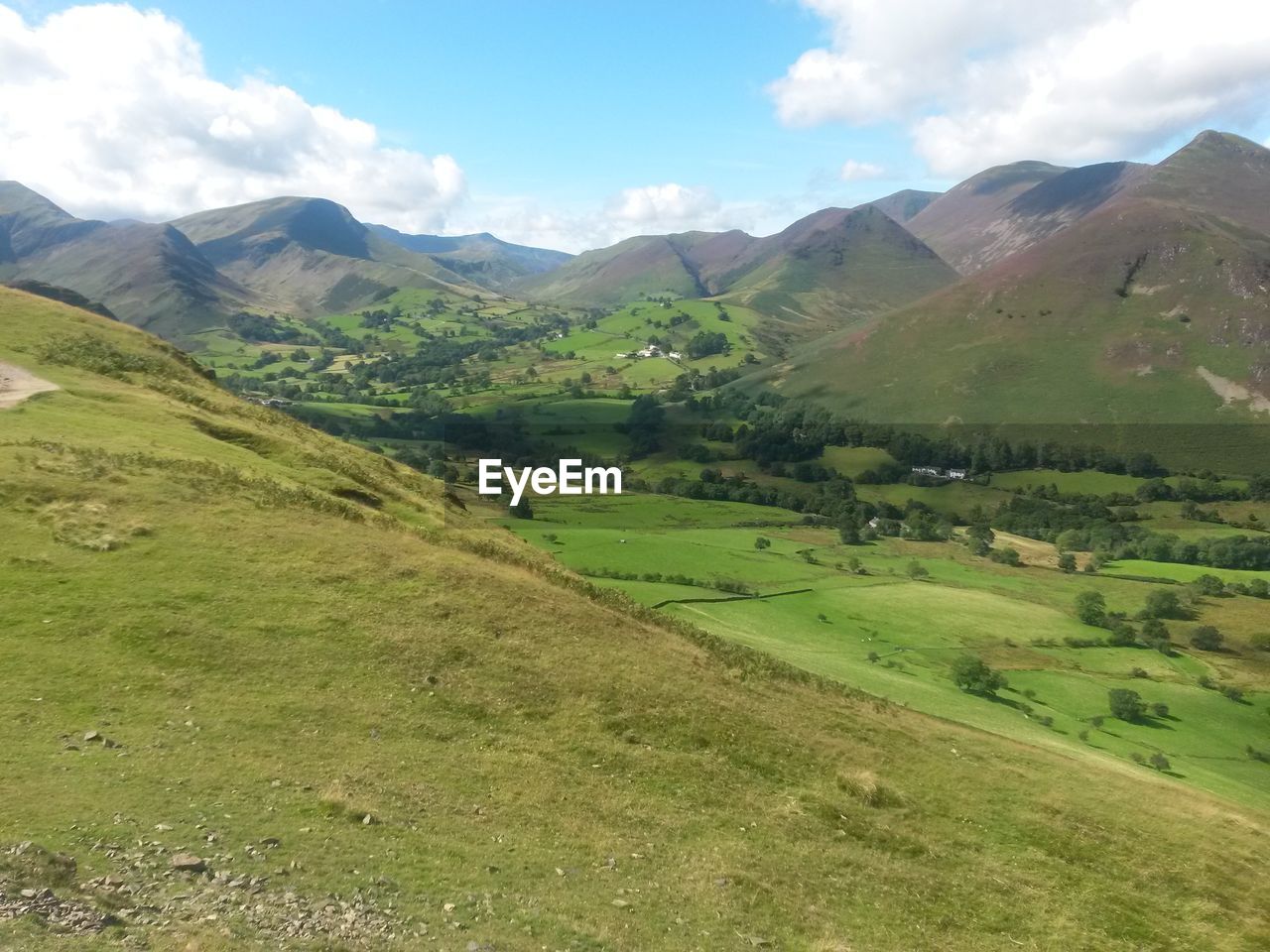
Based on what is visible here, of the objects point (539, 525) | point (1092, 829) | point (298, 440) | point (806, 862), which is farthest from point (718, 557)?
point (806, 862)

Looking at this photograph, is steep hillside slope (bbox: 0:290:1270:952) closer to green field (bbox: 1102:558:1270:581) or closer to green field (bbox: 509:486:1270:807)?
green field (bbox: 509:486:1270:807)

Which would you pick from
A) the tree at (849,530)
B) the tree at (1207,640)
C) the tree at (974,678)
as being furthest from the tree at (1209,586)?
the tree at (974,678)

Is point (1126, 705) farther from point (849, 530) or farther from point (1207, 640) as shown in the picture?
point (849, 530)

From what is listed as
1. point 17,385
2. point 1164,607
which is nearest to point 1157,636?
point 1164,607

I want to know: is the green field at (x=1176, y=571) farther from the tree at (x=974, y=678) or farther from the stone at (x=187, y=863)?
the stone at (x=187, y=863)

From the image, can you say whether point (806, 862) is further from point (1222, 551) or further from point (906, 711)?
point (1222, 551)

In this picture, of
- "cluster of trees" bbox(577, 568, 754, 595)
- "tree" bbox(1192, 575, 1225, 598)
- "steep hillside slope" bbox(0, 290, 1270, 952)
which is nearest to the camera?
"steep hillside slope" bbox(0, 290, 1270, 952)

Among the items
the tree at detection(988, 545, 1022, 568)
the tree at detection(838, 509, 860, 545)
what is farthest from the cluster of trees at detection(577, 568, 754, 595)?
the tree at detection(988, 545, 1022, 568)
